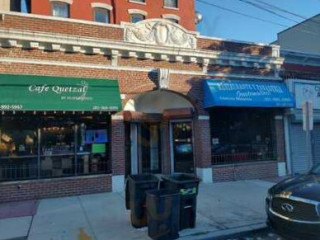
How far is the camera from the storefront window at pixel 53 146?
10297 mm

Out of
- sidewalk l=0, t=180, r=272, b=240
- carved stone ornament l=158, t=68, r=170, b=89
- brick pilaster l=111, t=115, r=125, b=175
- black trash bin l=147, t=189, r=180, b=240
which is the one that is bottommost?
sidewalk l=0, t=180, r=272, b=240

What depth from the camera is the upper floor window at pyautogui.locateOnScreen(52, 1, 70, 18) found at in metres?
20.8

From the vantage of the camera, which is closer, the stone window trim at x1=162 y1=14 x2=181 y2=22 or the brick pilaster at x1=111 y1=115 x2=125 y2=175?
the brick pilaster at x1=111 y1=115 x2=125 y2=175

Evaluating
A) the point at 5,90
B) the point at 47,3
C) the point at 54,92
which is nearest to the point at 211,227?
the point at 54,92

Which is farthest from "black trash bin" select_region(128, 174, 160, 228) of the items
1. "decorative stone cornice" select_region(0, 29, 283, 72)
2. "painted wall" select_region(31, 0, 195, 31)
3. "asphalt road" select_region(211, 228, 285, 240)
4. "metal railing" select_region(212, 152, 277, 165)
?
"painted wall" select_region(31, 0, 195, 31)

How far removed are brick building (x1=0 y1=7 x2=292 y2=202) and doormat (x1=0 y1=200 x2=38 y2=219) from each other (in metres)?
0.42

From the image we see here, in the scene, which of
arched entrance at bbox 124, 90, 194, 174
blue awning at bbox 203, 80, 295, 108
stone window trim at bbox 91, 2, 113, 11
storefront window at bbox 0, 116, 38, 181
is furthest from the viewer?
stone window trim at bbox 91, 2, 113, 11

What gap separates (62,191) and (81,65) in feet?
13.6

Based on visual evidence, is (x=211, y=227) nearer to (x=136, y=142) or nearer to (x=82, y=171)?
(x=82, y=171)

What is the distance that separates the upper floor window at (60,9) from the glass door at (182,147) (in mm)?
11939

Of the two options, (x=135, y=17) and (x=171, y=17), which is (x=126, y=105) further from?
(x=171, y=17)

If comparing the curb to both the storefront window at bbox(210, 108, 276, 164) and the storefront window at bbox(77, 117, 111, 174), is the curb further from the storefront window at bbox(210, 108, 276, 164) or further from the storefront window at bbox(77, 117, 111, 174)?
the storefront window at bbox(210, 108, 276, 164)

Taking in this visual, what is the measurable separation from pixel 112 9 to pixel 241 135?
44.1ft

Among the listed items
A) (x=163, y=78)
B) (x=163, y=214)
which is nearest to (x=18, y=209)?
(x=163, y=214)
